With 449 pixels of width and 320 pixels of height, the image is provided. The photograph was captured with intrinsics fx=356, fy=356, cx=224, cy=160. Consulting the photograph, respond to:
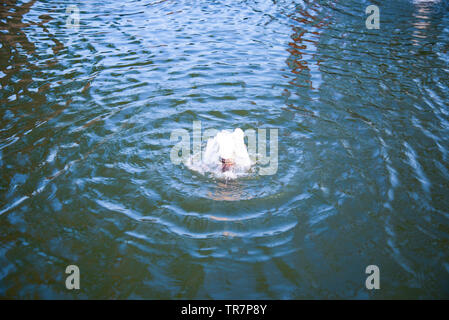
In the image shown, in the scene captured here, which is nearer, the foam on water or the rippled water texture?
the rippled water texture

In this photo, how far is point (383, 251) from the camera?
392 cm

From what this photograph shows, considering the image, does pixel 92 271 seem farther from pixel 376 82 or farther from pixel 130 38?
pixel 130 38

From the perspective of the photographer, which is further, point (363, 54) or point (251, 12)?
point (251, 12)

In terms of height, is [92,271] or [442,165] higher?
[92,271]

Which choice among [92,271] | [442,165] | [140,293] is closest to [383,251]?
[442,165]

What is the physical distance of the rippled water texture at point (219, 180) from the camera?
12.1 ft

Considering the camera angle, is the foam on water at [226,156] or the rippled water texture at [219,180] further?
the foam on water at [226,156]

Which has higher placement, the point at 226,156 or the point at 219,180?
the point at 226,156

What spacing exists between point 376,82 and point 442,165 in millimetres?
3175

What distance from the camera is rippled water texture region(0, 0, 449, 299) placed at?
145 inches

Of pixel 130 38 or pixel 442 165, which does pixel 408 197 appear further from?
pixel 130 38

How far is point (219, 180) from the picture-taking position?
5008 millimetres

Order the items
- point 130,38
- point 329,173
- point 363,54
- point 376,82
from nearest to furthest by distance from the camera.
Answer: point 329,173 → point 376,82 → point 363,54 → point 130,38
